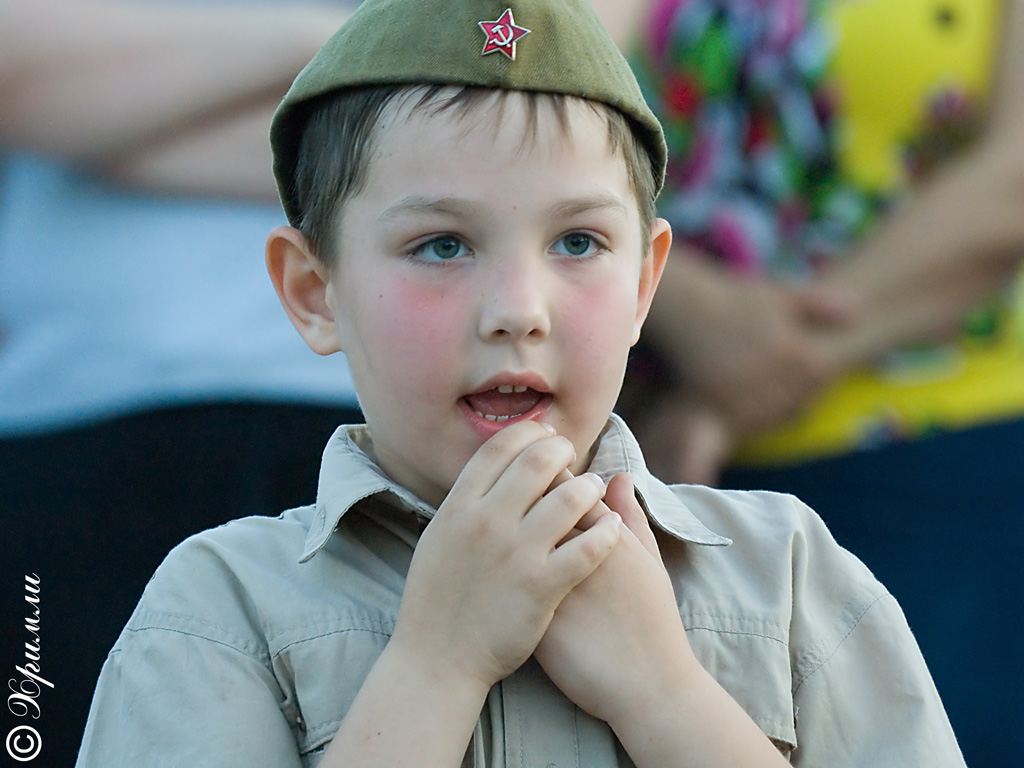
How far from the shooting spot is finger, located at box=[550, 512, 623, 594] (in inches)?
50.4

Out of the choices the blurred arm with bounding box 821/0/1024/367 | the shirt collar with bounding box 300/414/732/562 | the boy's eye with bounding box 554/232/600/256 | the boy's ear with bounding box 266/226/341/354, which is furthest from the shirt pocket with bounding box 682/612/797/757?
the blurred arm with bounding box 821/0/1024/367

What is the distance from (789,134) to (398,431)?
1390mm

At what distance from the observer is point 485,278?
4.36ft

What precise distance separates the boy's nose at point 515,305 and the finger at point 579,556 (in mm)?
226

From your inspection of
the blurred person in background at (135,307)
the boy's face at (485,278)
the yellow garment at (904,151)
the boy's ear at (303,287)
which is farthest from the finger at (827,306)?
the boy's ear at (303,287)

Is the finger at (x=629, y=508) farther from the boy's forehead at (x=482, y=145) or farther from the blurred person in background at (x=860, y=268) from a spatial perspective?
the blurred person in background at (x=860, y=268)

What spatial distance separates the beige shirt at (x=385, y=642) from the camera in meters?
1.32

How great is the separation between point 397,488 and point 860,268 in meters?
1.41

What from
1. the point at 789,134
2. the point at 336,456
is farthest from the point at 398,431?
the point at 789,134

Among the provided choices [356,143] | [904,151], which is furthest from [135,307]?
[904,151]

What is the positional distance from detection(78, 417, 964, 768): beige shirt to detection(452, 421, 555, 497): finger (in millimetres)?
134

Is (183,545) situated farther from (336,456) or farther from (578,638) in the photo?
(578,638)

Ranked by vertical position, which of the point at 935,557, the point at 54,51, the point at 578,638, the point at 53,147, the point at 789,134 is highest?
the point at 54,51

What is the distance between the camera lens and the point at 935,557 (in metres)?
2.40
